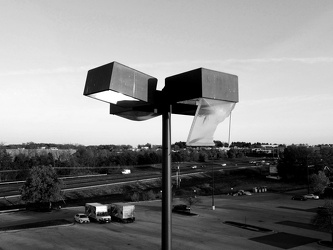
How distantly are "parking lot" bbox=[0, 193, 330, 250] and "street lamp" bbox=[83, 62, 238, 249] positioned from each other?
2279 cm

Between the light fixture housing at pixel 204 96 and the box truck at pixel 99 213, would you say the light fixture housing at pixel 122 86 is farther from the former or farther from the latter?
the box truck at pixel 99 213

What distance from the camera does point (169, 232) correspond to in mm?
4273

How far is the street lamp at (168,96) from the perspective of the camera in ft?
11.9

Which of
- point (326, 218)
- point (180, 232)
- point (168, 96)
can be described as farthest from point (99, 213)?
point (168, 96)

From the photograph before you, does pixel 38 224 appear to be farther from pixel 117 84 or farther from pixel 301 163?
pixel 301 163

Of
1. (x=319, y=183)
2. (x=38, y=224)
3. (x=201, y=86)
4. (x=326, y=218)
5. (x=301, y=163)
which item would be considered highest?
(x=201, y=86)

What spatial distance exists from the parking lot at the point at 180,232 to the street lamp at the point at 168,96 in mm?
22787

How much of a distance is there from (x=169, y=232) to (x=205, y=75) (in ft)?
7.34

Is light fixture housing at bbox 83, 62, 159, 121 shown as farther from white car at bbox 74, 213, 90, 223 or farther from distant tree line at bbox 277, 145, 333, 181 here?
distant tree line at bbox 277, 145, 333, 181

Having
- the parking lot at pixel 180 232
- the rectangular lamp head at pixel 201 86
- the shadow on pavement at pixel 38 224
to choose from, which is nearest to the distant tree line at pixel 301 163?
the parking lot at pixel 180 232

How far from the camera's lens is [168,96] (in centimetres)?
428

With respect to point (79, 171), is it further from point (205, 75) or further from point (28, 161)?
point (205, 75)

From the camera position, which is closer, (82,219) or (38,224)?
(38,224)

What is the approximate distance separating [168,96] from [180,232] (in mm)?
28378
